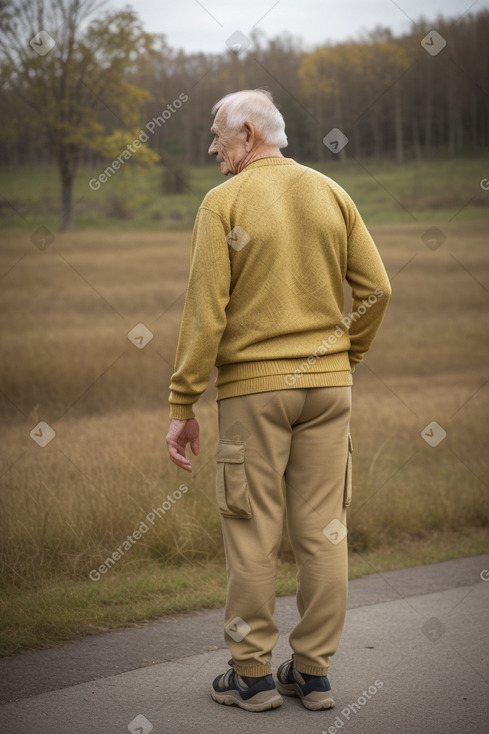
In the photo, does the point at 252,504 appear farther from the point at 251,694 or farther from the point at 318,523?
the point at 251,694

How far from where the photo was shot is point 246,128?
3111mm

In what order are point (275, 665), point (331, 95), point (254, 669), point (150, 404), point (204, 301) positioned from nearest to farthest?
point (204, 301), point (254, 669), point (275, 665), point (150, 404), point (331, 95)

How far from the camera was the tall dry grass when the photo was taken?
5062 millimetres

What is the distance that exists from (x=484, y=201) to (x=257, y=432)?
45.3ft

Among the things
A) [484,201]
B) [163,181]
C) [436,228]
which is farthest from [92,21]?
[484,201]

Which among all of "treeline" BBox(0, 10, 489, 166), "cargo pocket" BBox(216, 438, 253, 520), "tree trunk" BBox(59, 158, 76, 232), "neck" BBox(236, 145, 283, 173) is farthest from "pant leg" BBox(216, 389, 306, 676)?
"tree trunk" BBox(59, 158, 76, 232)

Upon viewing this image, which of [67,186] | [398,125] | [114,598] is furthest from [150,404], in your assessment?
[114,598]

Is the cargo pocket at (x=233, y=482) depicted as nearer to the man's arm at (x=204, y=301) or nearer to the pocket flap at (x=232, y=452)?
the pocket flap at (x=232, y=452)

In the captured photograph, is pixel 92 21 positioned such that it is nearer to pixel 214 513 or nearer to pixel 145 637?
pixel 214 513

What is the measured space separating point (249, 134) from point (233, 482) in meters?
1.18

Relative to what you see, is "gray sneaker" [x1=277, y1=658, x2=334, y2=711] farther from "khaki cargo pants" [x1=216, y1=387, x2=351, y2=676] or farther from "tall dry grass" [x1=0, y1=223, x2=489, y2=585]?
"tall dry grass" [x1=0, y1=223, x2=489, y2=585]

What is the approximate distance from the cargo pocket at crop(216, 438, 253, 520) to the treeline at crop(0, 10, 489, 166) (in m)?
9.35

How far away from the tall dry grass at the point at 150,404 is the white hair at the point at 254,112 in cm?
255

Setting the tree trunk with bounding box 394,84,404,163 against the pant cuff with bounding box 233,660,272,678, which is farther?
the tree trunk with bounding box 394,84,404,163
